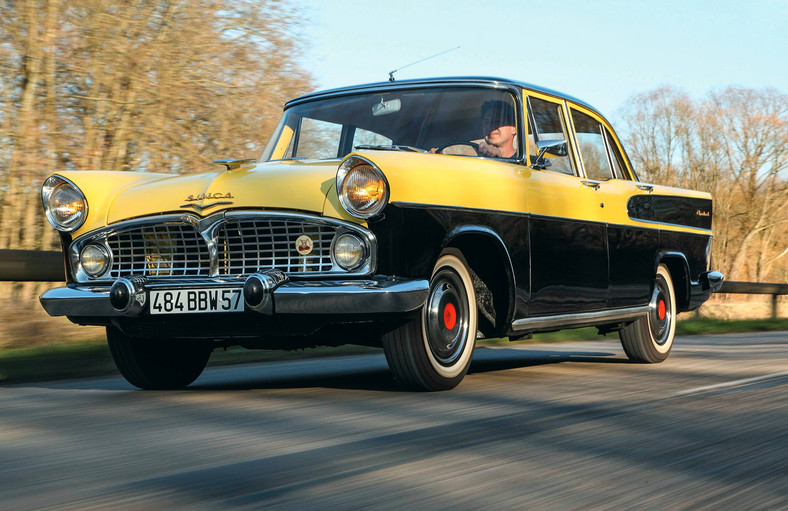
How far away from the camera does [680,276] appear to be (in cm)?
827

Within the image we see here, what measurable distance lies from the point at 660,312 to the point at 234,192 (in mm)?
4307

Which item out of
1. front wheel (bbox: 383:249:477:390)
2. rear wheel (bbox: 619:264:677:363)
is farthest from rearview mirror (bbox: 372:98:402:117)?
rear wheel (bbox: 619:264:677:363)

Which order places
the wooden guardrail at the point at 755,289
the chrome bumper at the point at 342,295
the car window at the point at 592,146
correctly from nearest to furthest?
the chrome bumper at the point at 342,295
the car window at the point at 592,146
the wooden guardrail at the point at 755,289

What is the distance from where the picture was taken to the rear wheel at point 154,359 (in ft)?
18.5

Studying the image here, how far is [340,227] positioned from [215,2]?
29.4 ft

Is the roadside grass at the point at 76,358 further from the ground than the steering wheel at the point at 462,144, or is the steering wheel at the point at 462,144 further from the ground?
the steering wheel at the point at 462,144

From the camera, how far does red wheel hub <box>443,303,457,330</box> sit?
529cm

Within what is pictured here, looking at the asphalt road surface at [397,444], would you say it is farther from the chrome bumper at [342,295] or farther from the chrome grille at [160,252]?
the chrome grille at [160,252]

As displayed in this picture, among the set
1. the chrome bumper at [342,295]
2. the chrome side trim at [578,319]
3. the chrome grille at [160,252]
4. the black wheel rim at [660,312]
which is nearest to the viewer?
the chrome bumper at [342,295]

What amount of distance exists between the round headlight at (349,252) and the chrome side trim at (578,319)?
1.37 meters

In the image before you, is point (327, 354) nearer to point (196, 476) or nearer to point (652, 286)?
point (652, 286)

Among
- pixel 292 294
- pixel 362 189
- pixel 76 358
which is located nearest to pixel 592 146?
pixel 362 189

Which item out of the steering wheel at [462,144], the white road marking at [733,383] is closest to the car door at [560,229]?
the steering wheel at [462,144]

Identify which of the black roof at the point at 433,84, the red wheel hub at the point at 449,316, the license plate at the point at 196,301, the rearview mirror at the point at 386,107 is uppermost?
the black roof at the point at 433,84
